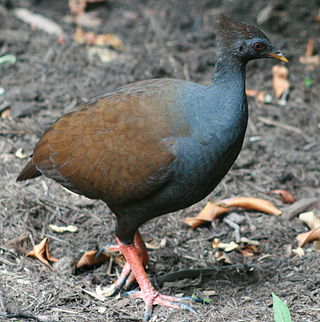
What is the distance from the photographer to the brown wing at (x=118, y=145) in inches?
166

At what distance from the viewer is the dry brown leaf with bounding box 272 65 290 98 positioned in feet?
24.3

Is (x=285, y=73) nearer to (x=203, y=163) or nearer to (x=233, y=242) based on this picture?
(x=233, y=242)

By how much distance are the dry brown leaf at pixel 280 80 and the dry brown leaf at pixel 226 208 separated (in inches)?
82.2

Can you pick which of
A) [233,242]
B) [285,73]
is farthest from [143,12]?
[233,242]

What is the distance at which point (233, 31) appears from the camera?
4.24 metres

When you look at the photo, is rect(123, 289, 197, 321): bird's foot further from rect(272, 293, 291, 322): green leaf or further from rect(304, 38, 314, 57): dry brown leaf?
rect(304, 38, 314, 57): dry brown leaf

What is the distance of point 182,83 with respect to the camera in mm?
4512

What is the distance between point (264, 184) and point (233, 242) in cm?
90

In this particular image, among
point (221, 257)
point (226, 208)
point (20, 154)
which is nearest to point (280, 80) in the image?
point (226, 208)

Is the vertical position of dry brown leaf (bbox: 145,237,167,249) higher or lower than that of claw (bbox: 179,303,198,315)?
lower

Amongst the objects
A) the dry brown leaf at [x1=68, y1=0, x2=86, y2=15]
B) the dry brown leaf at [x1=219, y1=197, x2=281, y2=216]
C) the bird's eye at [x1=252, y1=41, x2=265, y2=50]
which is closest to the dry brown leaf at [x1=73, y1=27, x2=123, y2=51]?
the dry brown leaf at [x1=68, y1=0, x2=86, y2=15]

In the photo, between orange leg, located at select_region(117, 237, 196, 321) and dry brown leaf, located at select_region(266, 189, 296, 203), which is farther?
dry brown leaf, located at select_region(266, 189, 296, 203)

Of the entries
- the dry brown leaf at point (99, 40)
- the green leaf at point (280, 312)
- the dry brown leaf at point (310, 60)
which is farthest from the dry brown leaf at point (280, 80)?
the green leaf at point (280, 312)

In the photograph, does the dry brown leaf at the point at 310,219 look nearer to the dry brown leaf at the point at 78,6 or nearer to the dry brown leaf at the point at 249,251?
the dry brown leaf at the point at 249,251
